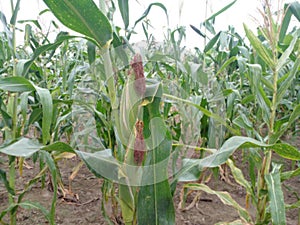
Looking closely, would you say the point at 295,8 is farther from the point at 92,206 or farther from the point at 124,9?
the point at 92,206

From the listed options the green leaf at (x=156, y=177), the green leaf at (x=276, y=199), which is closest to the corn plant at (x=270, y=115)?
the green leaf at (x=276, y=199)

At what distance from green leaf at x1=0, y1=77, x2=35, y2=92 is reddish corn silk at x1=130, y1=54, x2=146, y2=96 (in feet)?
0.89

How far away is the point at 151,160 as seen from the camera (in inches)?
25.5

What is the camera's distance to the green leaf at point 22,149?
0.61m

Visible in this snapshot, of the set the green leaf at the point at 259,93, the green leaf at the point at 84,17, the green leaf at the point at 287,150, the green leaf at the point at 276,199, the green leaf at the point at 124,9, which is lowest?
the green leaf at the point at 276,199

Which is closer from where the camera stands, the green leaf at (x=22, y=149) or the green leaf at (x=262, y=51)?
the green leaf at (x=22, y=149)

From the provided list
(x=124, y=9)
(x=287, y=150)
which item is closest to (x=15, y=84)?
(x=124, y=9)

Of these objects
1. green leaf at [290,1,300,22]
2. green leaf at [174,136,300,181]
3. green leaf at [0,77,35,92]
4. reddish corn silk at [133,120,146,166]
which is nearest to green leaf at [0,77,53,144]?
green leaf at [0,77,35,92]

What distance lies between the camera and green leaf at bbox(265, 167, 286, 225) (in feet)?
2.11

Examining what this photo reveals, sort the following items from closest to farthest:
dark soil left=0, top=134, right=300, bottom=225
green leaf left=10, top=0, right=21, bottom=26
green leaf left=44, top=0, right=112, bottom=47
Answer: green leaf left=44, top=0, right=112, bottom=47
green leaf left=10, top=0, right=21, bottom=26
dark soil left=0, top=134, right=300, bottom=225

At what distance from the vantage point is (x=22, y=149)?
63 cm

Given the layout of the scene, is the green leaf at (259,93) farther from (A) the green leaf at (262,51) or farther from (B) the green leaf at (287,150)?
(B) the green leaf at (287,150)

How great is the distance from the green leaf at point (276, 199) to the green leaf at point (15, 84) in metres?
0.58

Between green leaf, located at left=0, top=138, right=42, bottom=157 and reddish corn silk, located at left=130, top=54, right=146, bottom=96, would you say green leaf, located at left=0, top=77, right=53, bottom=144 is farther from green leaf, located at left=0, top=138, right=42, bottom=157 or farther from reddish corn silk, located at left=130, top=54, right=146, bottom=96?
reddish corn silk, located at left=130, top=54, right=146, bottom=96
